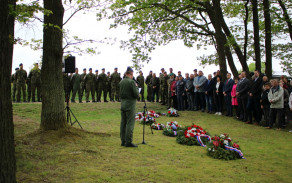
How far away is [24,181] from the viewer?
4.66 m

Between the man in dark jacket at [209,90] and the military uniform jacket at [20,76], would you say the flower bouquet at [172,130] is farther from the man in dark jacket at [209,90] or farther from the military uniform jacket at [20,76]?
the military uniform jacket at [20,76]

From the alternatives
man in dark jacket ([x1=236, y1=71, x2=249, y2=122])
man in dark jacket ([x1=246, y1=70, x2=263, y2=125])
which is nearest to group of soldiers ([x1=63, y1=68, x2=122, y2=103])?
man in dark jacket ([x1=236, y1=71, x2=249, y2=122])

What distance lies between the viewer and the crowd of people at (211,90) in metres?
12.5

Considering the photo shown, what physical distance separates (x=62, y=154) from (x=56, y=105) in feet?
7.16

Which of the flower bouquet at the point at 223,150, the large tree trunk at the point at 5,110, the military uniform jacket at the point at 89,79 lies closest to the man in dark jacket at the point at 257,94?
the flower bouquet at the point at 223,150

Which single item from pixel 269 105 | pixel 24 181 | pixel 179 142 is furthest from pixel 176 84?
pixel 24 181

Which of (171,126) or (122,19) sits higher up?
(122,19)

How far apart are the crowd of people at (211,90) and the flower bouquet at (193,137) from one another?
2.07 metres

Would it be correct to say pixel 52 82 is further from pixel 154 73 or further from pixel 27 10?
pixel 154 73

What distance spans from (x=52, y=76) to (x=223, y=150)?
5.55m

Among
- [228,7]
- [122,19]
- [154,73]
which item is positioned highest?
[228,7]

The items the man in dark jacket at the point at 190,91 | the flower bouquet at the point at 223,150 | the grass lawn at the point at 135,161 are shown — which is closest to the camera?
the grass lawn at the point at 135,161

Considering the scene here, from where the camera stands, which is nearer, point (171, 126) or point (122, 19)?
point (171, 126)

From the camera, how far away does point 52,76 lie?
8.11 metres
